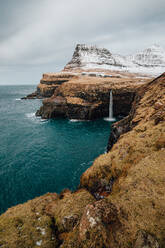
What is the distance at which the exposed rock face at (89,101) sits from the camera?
60.0 meters

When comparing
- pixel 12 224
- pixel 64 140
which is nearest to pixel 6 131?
pixel 64 140

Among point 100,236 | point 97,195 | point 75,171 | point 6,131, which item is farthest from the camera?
point 6,131

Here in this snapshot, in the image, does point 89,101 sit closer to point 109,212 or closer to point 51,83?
point 109,212

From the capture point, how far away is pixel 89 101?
203ft

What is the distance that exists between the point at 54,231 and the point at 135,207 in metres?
5.59

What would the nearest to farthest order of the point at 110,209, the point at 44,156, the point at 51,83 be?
the point at 110,209, the point at 44,156, the point at 51,83

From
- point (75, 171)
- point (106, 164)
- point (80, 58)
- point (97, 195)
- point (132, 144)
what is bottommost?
point (75, 171)

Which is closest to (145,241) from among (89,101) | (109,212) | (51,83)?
(109,212)

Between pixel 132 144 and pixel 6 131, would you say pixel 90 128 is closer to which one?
pixel 6 131

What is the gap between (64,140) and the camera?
38.9m

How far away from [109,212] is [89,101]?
5639 centimetres

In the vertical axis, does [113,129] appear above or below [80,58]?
below

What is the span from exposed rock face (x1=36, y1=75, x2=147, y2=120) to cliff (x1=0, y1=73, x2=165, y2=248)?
46.2 m

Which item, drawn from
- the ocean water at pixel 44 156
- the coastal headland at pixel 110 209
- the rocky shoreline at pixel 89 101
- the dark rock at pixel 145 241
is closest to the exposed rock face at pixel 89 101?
the rocky shoreline at pixel 89 101
